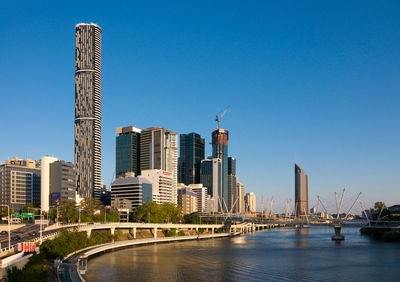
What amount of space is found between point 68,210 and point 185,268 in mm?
97521

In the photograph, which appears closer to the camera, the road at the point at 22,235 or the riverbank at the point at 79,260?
the riverbank at the point at 79,260

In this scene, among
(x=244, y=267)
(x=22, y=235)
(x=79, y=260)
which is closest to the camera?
(x=79, y=260)

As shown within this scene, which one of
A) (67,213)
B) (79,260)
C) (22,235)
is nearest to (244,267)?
(79,260)

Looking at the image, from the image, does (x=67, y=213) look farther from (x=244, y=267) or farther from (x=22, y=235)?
(x=244, y=267)

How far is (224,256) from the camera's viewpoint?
12331cm

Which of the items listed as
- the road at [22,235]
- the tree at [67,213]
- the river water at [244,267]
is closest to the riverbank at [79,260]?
the river water at [244,267]

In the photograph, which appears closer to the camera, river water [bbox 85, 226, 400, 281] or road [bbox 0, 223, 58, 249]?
river water [bbox 85, 226, 400, 281]

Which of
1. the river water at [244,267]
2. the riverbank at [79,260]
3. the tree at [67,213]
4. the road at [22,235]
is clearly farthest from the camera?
→ the tree at [67,213]

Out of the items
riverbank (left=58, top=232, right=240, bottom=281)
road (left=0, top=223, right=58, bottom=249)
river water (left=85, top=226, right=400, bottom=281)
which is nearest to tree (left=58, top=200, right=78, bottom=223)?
riverbank (left=58, top=232, right=240, bottom=281)

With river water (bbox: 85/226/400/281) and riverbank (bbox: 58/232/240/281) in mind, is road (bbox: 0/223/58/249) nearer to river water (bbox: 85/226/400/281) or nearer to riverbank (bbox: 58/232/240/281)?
riverbank (bbox: 58/232/240/281)

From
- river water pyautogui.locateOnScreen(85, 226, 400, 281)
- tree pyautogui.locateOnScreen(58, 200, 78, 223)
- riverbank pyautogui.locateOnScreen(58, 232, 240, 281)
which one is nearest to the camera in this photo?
riverbank pyautogui.locateOnScreen(58, 232, 240, 281)

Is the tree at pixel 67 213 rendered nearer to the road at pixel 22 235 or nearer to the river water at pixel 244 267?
the road at pixel 22 235

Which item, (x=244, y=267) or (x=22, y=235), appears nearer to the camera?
(x=244, y=267)

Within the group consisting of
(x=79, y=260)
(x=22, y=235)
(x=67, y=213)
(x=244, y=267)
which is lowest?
(x=244, y=267)
